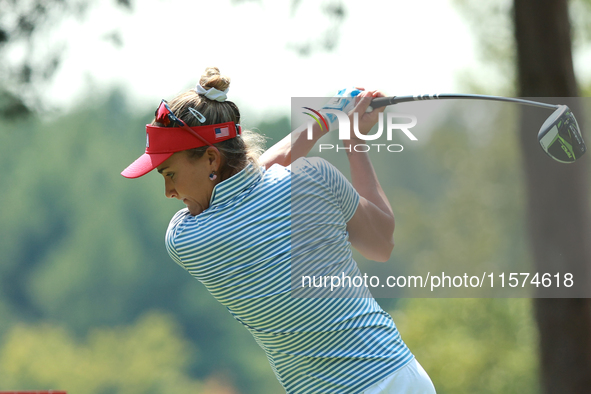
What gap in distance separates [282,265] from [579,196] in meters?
2.85

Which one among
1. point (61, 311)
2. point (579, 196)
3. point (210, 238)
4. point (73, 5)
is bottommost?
point (61, 311)

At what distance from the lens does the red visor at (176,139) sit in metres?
1.70

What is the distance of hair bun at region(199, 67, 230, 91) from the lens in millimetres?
1781

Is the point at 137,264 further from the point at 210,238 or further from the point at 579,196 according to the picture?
the point at 210,238

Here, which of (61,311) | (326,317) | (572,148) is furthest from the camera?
(61,311)

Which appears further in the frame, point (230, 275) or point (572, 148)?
point (572, 148)

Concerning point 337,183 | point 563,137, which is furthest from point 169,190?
point 563,137

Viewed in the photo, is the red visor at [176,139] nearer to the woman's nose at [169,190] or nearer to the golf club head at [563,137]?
the woman's nose at [169,190]

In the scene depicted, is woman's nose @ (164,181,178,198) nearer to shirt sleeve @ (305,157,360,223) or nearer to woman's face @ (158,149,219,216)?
woman's face @ (158,149,219,216)

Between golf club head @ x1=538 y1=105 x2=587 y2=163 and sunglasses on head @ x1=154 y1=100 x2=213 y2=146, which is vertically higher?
sunglasses on head @ x1=154 y1=100 x2=213 y2=146

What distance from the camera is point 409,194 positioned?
155 inches

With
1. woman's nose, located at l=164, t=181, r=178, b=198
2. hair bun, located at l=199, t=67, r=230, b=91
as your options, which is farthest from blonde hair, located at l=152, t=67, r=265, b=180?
woman's nose, located at l=164, t=181, r=178, b=198

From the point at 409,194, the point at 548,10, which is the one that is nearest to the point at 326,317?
the point at 409,194

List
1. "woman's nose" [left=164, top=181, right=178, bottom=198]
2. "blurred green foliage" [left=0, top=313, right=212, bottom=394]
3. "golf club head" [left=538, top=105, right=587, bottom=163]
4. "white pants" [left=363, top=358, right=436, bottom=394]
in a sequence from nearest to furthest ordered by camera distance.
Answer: "white pants" [left=363, top=358, right=436, bottom=394]
"woman's nose" [left=164, top=181, right=178, bottom=198]
"golf club head" [left=538, top=105, right=587, bottom=163]
"blurred green foliage" [left=0, top=313, right=212, bottom=394]
